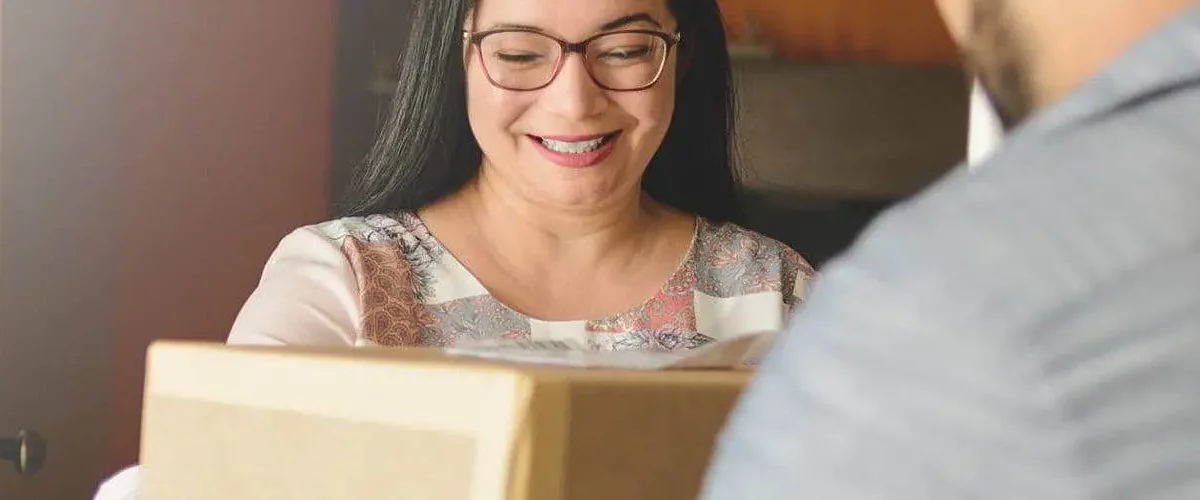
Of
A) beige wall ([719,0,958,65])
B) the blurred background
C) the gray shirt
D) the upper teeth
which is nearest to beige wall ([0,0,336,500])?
the blurred background

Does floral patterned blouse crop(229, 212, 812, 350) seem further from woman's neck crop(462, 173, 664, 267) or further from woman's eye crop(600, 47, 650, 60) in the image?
woman's eye crop(600, 47, 650, 60)

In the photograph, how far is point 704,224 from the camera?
1.25m

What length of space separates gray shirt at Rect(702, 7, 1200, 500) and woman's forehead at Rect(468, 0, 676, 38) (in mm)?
796

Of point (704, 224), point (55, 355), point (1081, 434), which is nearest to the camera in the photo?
point (1081, 434)

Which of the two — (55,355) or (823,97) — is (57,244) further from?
(823,97)

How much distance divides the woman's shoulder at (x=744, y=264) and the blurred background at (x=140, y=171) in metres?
0.51

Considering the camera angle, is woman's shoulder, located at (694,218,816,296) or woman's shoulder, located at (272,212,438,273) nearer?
woman's shoulder, located at (272,212,438,273)

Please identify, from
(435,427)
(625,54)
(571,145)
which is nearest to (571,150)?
(571,145)

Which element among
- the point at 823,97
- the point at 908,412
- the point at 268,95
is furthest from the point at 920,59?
the point at 908,412

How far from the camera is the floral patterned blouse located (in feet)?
3.42

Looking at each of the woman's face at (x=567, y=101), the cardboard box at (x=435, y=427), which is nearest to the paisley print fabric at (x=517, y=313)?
the woman's face at (x=567, y=101)

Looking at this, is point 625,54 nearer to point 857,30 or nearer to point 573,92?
point 573,92

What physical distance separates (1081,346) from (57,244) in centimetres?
142

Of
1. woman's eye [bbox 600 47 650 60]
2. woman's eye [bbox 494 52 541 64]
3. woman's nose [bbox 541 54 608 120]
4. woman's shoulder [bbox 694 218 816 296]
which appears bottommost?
woman's shoulder [bbox 694 218 816 296]
